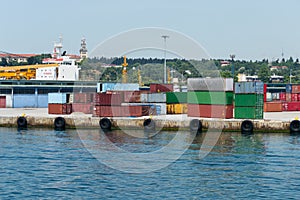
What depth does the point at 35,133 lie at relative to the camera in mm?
62844

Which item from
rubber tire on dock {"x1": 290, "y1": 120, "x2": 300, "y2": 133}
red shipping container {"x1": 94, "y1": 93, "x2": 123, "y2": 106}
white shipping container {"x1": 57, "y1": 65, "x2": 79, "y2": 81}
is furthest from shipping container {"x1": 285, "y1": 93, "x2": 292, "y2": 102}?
white shipping container {"x1": 57, "y1": 65, "x2": 79, "y2": 81}

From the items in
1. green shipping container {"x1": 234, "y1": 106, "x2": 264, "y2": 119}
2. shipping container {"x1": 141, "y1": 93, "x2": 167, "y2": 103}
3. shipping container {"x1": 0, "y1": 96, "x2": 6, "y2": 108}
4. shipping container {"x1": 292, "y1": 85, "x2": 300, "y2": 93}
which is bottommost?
green shipping container {"x1": 234, "y1": 106, "x2": 264, "y2": 119}

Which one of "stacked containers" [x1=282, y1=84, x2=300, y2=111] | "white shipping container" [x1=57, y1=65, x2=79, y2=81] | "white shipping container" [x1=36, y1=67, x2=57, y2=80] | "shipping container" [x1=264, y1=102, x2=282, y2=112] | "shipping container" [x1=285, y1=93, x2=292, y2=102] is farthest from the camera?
"white shipping container" [x1=57, y1=65, x2=79, y2=81]

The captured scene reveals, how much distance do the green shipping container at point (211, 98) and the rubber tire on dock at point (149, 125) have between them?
7.16 m

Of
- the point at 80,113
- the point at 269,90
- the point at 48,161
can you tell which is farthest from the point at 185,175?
the point at 269,90

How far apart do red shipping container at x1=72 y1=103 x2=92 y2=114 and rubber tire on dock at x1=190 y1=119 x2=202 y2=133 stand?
61.5 feet

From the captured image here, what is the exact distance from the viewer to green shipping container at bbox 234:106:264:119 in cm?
6481

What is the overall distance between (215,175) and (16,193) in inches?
524

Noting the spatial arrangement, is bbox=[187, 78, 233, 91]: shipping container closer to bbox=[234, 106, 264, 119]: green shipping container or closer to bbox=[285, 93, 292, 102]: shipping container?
bbox=[234, 106, 264, 119]: green shipping container

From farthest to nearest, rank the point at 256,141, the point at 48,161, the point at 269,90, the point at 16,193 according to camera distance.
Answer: the point at 269,90, the point at 256,141, the point at 48,161, the point at 16,193

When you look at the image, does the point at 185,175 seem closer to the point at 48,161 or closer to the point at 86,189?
the point at 86,189

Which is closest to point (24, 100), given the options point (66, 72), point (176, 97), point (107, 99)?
point (66, 72)

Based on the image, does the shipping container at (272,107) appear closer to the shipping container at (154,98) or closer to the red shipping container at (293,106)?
the red shipping container at (293,106)

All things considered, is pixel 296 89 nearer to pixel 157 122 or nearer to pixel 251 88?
pixel 251 88
